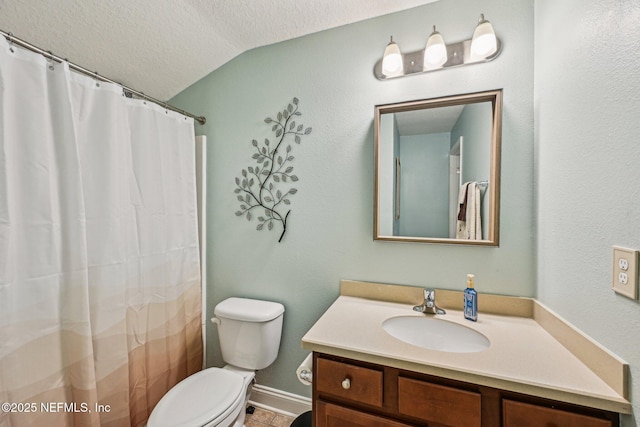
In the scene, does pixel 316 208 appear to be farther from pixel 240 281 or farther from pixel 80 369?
pixel 80 369

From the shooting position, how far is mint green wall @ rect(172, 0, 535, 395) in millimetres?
1240

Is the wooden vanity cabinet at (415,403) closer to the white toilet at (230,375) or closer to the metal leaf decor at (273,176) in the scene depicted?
the white toilet at (230,375)

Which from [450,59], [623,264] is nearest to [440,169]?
[450,59]

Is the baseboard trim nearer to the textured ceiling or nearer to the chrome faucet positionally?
the chrome faucet

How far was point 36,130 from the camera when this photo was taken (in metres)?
1.04

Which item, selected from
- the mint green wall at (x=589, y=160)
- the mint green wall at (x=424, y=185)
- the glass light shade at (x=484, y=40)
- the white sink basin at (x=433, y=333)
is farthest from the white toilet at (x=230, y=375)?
the glass light shade at (x=484, y=40)

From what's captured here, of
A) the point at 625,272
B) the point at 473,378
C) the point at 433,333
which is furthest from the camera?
the point at 433,333

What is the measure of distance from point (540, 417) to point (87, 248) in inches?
70.6

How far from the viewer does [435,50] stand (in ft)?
4.14

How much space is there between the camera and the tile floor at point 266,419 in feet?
5.25

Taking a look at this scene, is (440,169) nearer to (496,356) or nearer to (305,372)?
(496,356)

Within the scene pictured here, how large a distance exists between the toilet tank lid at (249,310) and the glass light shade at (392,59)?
1442 millimetres

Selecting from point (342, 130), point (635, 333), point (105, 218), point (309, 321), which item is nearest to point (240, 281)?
point (309, 321)

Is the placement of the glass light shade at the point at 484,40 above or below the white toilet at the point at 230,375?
above
